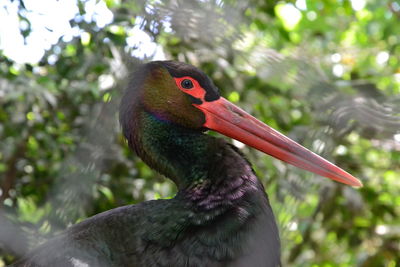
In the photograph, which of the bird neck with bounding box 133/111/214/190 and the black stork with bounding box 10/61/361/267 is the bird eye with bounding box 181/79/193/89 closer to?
the black stork with bounding box 10/61/361/267

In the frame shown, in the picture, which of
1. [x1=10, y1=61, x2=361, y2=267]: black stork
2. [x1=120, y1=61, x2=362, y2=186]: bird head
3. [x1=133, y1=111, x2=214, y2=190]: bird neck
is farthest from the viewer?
[x1=120, y1=61, x2=362, y2=186]: bird head

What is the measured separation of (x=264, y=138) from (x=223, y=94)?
2.99 feet

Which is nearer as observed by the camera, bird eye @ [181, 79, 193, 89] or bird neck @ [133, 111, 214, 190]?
bird neck @ [133, 111, 214, 190]

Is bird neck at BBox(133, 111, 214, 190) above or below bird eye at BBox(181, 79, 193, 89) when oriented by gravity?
below

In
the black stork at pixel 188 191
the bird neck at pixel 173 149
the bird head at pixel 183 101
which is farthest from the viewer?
the bird head at pixel 183 101

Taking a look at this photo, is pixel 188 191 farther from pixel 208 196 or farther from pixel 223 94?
pixel 223 94

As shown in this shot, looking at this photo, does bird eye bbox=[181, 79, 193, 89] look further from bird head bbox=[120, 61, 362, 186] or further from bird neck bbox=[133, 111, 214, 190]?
bird neck bbox=[133, 111, 214, 190]

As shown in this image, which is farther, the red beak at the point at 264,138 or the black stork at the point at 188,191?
the red beak at the point at 264,138

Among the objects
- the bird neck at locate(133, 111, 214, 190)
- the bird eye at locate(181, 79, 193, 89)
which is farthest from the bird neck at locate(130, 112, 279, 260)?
the bird eye at locate(181, 79, 193, 89)

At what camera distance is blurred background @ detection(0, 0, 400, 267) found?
160 cm

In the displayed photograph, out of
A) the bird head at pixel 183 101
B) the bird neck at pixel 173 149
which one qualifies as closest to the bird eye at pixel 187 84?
the bird head at pixel 183 101

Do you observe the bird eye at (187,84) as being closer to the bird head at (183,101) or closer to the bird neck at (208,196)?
the bird head at (183,101)

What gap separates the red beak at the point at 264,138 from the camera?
153 cm

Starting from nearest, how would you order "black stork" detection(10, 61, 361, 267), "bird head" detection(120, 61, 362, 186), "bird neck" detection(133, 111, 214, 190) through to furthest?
"black stork" detection(10, 61, 361, 267)
"bird neck" detection(133, 111, 214, 190)
"bird head" detection(120, 61, 362, 186)
